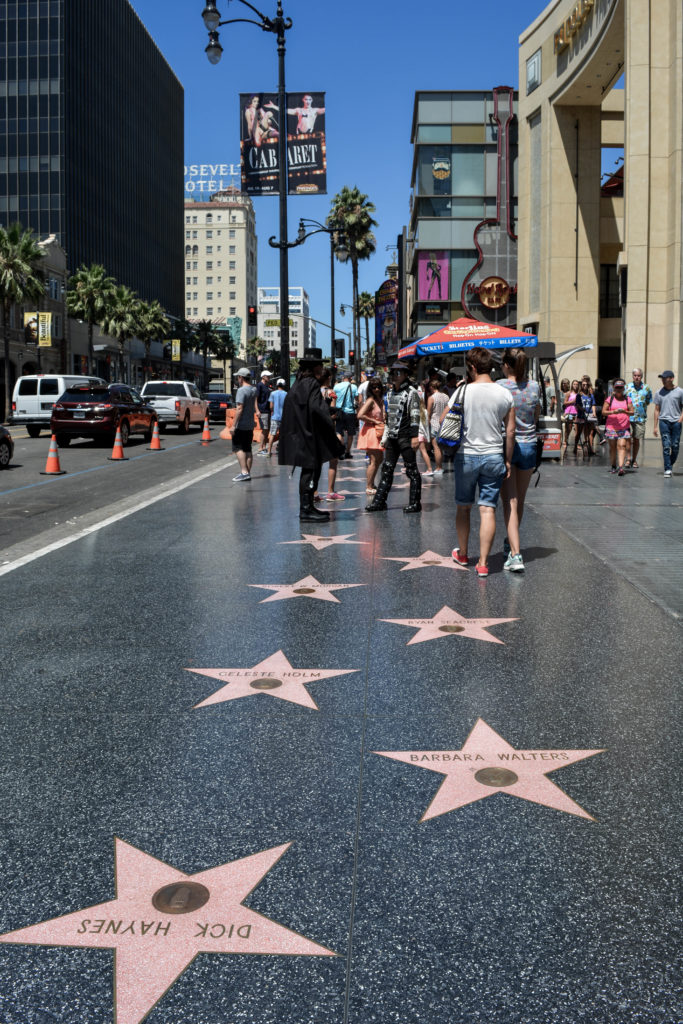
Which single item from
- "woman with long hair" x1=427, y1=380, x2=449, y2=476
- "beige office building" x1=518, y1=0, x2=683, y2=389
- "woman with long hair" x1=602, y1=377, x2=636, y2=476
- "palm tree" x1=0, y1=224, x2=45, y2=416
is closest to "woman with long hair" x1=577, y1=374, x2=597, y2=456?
"beige office building" x1=518, y1=0, x2=683, y2=389

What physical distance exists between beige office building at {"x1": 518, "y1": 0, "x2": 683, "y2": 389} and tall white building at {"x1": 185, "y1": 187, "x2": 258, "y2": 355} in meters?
134

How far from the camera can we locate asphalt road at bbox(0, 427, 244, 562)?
1135 centimetres

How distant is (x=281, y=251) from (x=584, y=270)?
16.1 m

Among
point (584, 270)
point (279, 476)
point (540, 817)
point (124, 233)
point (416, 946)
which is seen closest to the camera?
point (416, 946)

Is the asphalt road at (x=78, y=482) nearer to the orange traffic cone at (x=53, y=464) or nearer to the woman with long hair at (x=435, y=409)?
the orange traffic cone at (x=53, y=464)

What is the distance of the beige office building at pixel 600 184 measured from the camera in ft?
88.3

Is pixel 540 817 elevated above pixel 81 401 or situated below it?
below

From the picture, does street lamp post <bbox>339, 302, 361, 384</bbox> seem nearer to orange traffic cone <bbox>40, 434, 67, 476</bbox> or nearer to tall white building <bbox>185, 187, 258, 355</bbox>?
orange traffic cone <bbox>40, 434, 67, 476</bbox>

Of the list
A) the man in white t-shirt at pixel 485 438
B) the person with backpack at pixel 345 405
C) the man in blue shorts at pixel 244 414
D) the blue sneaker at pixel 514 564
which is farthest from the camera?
the person with backpack at pixel 345 405

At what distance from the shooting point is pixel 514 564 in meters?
8.37

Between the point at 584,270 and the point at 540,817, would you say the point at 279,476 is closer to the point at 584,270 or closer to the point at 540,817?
the point at 540,817

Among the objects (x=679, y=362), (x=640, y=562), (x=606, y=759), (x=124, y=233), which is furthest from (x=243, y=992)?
(x=124, y=233)

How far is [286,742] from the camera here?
166 inches

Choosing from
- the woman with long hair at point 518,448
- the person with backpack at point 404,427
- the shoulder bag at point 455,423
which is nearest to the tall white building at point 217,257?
the person with backpack at point 404,427
